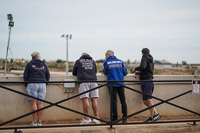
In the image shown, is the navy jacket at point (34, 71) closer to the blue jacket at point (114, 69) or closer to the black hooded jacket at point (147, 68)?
the blue jacket at point (114, 69)

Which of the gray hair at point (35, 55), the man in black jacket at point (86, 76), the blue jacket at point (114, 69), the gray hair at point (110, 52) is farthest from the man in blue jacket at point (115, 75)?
the gray hair at point (35, 55)

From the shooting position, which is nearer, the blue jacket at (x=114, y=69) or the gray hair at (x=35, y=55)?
the gray hair at (x=35, y=55)

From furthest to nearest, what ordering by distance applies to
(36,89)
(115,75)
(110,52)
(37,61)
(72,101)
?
1. (72,101)
2. (110,52)
3. (115,75)
4. (37,61)
5. (36,89)

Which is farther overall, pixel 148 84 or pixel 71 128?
pixel 148 84

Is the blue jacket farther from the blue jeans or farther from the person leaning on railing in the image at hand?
the blue jeans

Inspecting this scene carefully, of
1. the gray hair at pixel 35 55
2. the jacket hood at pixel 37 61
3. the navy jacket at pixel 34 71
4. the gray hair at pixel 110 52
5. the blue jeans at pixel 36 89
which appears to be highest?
the gray hair at pixel 110 52

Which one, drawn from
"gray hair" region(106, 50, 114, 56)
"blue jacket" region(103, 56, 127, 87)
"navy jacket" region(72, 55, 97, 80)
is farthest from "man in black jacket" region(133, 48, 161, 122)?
"navy jacket" region(72, 55, 97, 80)

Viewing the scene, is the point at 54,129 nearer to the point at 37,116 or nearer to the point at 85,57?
the point at 37,116

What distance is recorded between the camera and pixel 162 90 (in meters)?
6.12

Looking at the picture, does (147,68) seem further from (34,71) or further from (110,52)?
(34,71)

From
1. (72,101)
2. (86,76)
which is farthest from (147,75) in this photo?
(72,101)

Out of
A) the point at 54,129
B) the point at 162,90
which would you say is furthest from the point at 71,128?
the point at 162,90

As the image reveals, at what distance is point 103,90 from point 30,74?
1.82 metres

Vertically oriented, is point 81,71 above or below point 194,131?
above
